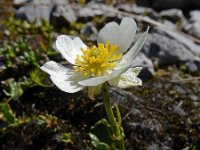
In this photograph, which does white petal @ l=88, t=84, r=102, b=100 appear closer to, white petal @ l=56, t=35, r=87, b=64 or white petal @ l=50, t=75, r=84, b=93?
white petal @ l=50, t=75, r=84, b=93

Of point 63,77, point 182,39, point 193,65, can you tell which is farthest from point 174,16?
point 63,77

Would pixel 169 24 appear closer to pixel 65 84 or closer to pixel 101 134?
pixel 101 134

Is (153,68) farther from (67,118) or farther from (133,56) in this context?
(133,56)

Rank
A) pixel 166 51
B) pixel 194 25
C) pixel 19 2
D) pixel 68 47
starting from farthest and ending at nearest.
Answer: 1. pixel 19 2
2. pixel 194 25
3. pixel 166 51
4. pixel 68 47

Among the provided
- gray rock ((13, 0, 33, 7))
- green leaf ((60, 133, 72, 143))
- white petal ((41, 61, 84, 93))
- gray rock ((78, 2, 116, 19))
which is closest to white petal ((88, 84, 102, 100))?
white petal ((41, 61, 84, 93))

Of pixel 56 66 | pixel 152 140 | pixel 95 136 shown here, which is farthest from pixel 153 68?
pixel 56 66

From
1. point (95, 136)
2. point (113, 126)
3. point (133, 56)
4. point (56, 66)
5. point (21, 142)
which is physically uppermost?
point (133, 56)
